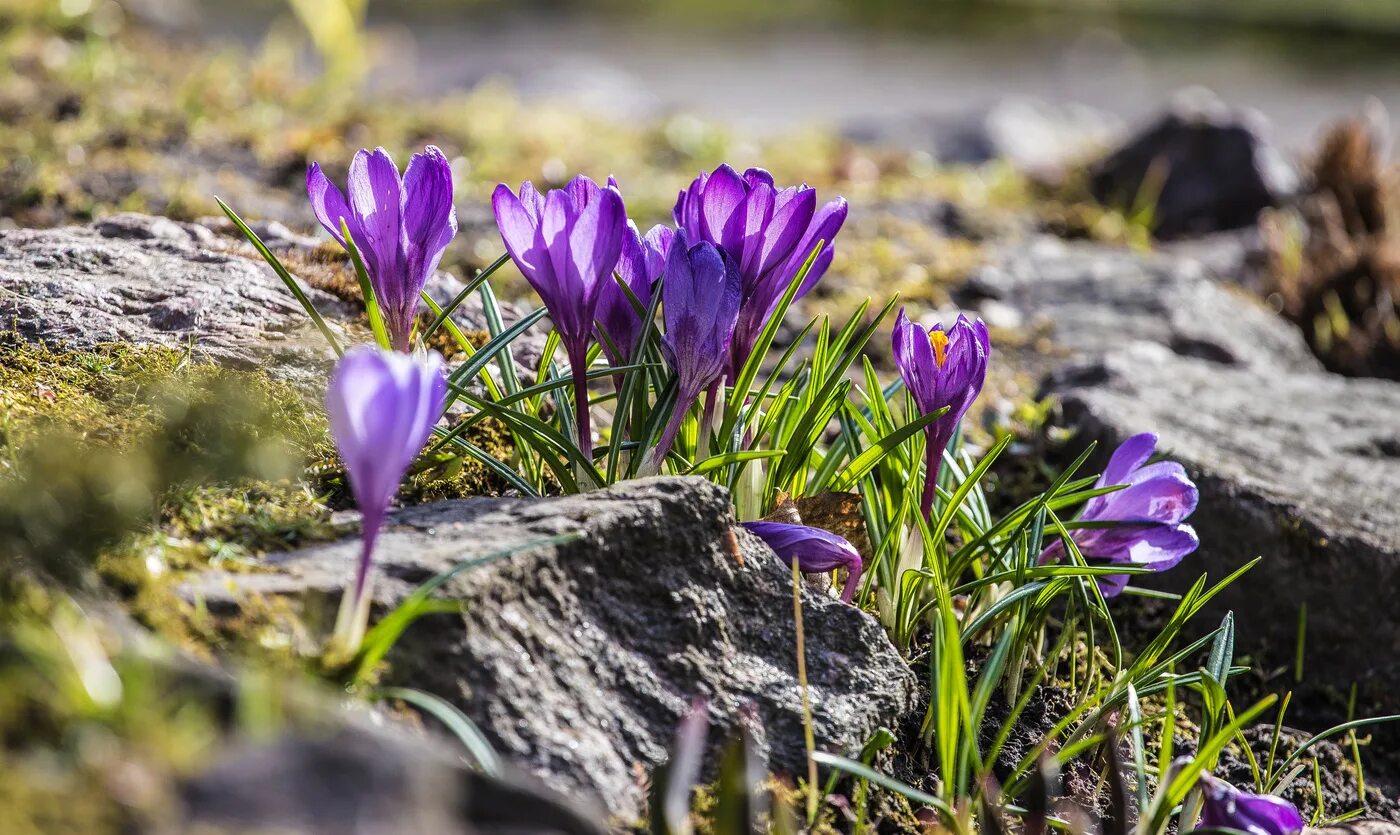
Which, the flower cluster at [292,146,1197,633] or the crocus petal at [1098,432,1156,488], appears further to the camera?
the crocus petal at [1098,432,1156,488]

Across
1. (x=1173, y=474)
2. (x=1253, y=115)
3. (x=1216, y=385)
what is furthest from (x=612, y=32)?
(x=1173, y=474)

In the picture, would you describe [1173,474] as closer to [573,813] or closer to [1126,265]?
[573,813]

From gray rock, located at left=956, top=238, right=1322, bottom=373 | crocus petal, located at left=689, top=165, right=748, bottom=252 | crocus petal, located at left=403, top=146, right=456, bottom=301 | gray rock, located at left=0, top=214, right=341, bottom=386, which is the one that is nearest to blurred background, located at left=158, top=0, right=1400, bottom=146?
gray rock, located at left=956, top=238, right=1322, bottom=373

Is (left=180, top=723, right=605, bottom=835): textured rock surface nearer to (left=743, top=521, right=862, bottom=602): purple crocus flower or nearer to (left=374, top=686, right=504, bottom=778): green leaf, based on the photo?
(left=374, top=686, right=504, bottom=778): green leaf

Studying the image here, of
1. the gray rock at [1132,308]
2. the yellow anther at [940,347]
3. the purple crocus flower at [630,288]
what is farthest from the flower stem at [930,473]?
the gray rock at [1132,308]

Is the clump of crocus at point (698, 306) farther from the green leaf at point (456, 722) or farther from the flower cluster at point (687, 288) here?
the green leaf at point (456, 722)

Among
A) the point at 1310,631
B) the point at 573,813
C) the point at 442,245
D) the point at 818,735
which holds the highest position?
the point at 442,245

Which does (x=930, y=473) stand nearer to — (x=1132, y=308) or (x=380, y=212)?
(x=380, y=212)
